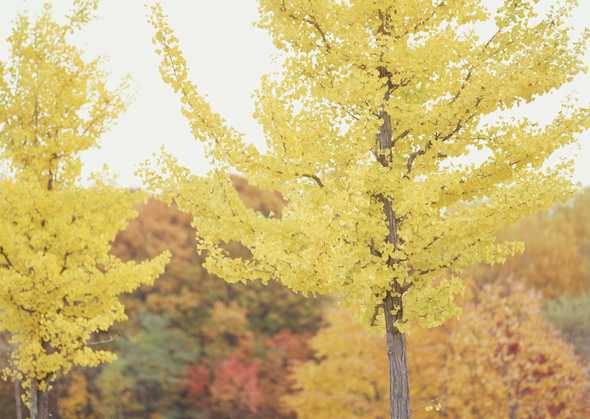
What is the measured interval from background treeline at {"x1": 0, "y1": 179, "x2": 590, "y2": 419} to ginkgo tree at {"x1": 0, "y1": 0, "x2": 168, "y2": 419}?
46.6ft

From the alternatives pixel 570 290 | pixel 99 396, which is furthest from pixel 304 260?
pixel 570 290

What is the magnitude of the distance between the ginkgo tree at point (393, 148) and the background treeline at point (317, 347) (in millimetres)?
15782

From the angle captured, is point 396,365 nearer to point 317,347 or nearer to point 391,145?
point 391,145

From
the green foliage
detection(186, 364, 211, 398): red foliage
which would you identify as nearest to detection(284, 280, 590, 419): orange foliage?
the green foliage

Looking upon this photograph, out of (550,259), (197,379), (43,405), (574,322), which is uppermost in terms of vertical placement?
(550,259)

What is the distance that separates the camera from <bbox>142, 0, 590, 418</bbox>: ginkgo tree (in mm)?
7152

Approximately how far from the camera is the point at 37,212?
10664 mm

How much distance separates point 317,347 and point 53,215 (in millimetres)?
16758

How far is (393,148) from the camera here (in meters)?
7.78

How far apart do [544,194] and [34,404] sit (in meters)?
8.06

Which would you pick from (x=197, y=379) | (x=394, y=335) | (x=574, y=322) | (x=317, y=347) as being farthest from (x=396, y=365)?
(x=197, y=379)

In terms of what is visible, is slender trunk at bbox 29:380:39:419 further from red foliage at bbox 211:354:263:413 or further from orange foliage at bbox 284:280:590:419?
red foliage at bbox 211:354:263:413

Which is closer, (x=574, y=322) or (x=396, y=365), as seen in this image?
(x=396, y=365)

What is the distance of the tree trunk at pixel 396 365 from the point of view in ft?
24.5
